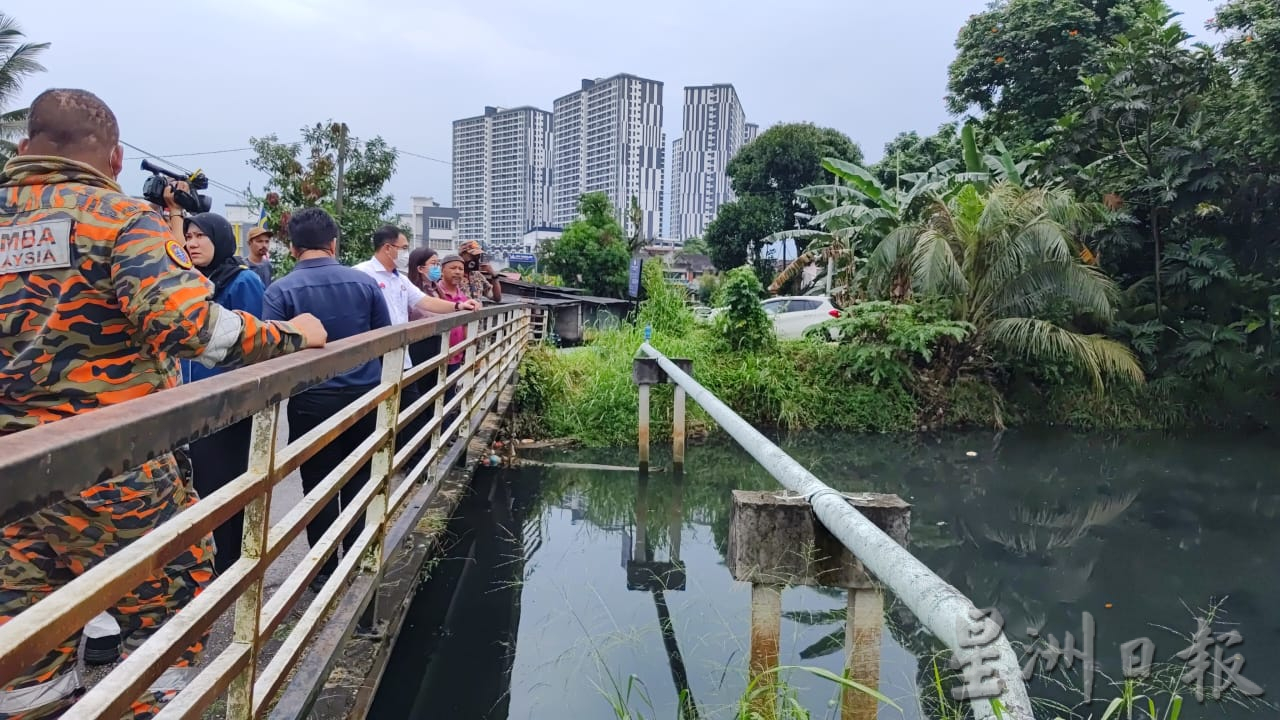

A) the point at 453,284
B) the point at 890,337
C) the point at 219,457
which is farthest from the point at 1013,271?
the point at 219,457

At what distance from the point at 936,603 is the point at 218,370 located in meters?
2.70

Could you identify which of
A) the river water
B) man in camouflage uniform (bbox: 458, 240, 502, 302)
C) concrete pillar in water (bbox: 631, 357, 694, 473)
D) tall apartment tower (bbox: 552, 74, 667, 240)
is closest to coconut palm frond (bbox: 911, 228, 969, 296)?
the river water

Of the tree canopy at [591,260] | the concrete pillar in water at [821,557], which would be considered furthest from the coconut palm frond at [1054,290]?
the tree canopy at [591,260]

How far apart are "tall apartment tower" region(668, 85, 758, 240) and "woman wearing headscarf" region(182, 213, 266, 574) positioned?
267ft

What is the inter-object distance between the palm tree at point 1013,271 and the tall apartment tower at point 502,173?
Result: 2450 inches

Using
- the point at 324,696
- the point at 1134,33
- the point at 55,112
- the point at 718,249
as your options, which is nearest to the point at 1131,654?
the point at 324,696

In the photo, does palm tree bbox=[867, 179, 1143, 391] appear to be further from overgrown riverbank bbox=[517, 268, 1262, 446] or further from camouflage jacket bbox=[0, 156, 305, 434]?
camouflage jacket bbox=[0, 156, 305, 434]

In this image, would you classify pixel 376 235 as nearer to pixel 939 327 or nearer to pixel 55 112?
pixel 55 112

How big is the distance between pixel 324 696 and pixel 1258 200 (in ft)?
44.0

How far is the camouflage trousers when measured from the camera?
152 cm

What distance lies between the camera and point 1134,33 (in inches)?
466

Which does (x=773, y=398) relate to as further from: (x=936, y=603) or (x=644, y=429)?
(x=936, y=603)

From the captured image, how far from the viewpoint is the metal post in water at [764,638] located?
7.47 ft

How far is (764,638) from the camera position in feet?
7.86
